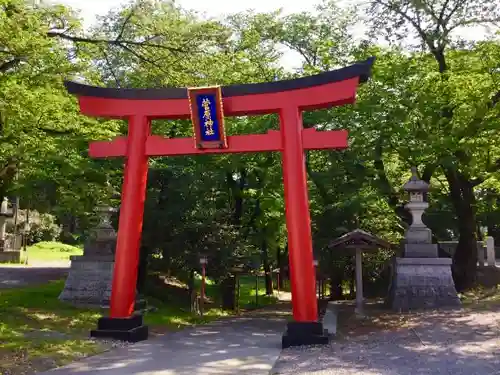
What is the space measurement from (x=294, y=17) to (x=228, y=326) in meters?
15.3

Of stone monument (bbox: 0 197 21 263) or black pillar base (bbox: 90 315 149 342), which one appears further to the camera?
stone monument (bbox: 0 197 21 263)

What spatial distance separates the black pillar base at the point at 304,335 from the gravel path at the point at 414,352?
30 cm

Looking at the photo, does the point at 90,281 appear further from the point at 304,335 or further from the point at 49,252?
the point at 49,252

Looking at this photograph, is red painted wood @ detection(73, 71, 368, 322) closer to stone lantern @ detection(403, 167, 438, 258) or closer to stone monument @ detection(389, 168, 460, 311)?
stone monument @ detection(389, 168, 460, 311)

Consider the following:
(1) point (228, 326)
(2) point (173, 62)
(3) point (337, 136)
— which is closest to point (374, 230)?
(1) point (228, 326)

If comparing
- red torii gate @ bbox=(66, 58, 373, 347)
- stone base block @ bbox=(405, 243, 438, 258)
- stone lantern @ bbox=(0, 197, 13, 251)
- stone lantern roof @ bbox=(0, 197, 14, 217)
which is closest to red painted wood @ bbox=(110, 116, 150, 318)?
red torii gate @ bbox=(66, 58, 373, 347)

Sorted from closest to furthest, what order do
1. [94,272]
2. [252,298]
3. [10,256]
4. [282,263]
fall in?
[94,272] → [252,298] → [10,256] → [282,263]

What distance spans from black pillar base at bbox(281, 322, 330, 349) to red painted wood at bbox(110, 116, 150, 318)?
12.5 feet

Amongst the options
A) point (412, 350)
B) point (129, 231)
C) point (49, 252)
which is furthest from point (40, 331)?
point (49, 252)

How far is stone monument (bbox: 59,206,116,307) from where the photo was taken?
52.1 feet

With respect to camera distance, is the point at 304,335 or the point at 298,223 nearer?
the point at 304,335

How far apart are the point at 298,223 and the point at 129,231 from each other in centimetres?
396

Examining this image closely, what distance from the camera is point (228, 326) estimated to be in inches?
563

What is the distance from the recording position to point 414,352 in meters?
8.78
